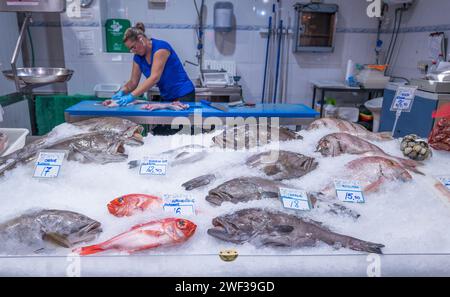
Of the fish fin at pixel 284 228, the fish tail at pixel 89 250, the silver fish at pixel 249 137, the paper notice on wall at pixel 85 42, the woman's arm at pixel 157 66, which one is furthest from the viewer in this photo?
the paper notice on wall at pixel 85 42

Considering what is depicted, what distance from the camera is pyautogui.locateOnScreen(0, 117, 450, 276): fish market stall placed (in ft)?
3.34

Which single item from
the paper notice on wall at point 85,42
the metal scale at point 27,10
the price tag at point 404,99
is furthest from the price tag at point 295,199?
the paper notice on wall at point 85,42

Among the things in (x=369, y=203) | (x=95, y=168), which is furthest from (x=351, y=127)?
(x=95, y=168)

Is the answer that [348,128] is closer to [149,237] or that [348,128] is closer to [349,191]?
→ [349,191]

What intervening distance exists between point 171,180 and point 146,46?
245 centimetres

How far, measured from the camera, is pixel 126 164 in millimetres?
1646

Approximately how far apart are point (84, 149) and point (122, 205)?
0.56 m

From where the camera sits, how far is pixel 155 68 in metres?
3.58

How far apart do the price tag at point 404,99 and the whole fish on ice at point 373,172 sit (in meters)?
0.66

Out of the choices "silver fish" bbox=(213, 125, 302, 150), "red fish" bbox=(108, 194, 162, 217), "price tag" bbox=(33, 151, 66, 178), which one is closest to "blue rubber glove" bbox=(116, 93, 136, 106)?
"silver fish" bbox=(213, 125, 302, 150)

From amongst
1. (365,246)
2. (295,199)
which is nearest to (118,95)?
(295,199)

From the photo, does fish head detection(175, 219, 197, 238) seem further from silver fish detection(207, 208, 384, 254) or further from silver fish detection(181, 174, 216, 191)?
silver fish detection(181, 174, 216, 191)

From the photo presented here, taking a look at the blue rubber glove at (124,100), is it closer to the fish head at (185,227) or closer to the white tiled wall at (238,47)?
the white tiled wall at (238,47)

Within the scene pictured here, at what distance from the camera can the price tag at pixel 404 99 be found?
2.08 meters
